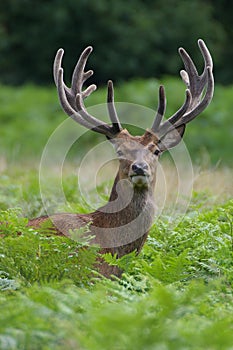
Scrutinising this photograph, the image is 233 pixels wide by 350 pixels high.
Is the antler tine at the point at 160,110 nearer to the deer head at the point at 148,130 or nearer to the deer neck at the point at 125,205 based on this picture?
the deer head at the point at 148,130

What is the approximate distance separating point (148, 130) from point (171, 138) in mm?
244

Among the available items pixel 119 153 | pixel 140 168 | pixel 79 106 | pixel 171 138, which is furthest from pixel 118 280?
pixel 79 106

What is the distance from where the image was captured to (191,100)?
741 cm

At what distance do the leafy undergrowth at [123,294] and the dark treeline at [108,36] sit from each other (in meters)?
24.6

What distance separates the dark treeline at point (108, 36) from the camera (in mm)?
31500

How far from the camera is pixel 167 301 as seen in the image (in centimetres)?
438

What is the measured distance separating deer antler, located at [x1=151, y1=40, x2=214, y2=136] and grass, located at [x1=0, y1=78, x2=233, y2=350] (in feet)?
2.59

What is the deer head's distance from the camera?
22.7 feet

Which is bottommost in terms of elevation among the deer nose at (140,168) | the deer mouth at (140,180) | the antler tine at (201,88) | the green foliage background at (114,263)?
the green foliage background at (114,263)

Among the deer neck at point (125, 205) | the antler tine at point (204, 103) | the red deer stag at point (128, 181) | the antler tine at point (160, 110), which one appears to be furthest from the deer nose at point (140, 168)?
the antler tine at point (204, 103)

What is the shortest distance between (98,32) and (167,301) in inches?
1096

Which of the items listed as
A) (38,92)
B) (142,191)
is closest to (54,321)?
(142,191)

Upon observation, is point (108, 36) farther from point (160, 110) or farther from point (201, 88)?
point (160, 110)

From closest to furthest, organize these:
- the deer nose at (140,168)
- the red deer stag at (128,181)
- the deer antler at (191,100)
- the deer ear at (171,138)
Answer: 1. the deer nose at (140,168)
2. the red deer stag at (128,181)
3. the deer antler at (191,100)
4. the deer ear at (171,138)
